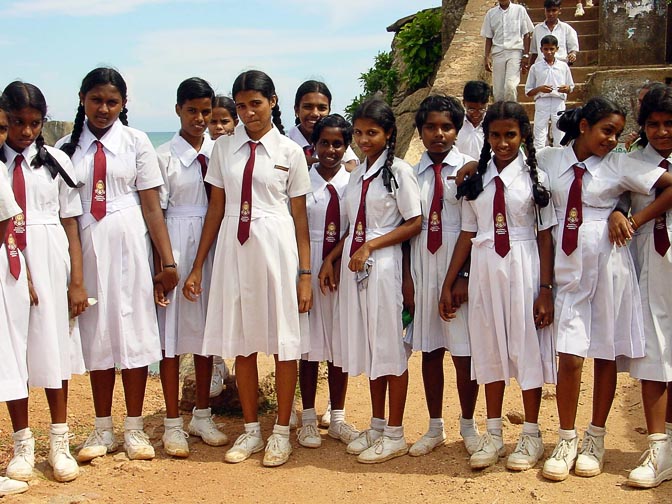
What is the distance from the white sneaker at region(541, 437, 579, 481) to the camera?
4.31 m

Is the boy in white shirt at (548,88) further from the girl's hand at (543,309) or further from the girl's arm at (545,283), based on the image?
the girl's hand at (543,309)

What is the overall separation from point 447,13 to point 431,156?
8724mm

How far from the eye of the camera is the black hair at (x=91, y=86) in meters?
4.68

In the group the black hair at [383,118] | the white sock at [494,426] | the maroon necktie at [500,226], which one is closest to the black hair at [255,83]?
the black hair at [383,118]

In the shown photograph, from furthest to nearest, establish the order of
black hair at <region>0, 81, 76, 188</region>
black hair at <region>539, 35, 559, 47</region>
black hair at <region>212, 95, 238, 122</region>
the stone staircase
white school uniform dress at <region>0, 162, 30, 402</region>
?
the stone staircase
black hair at <region>539, 35, 559, 47</region>
black hair at <region>212, 95, 238, 122</region>
black hair at <region>0, 81, 76, 188</region>
white school uniform dress at <region>0, 162, 30, 402</region>

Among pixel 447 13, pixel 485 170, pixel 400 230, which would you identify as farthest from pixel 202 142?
pixel 447 13

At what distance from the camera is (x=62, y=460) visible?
14.9ft

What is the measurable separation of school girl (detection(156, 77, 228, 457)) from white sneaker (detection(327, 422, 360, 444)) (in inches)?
35.6

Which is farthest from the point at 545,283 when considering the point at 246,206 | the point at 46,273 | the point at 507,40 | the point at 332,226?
the point at 507,40

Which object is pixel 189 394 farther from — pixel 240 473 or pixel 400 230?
pixel 400 230

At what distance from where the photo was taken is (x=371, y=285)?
184 inches

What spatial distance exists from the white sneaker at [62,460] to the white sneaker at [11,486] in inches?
8.0

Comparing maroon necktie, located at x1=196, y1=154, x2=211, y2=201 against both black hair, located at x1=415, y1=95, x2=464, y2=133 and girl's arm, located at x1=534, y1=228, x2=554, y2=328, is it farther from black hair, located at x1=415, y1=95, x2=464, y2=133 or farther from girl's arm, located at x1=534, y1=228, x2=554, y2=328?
girl's arm, located at x1=534, y1=228, x2=554, y2=328

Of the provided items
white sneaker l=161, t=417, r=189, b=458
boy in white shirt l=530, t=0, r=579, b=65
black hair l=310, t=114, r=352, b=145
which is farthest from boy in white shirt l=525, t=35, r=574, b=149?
white sneaker l=161, t=417, r=189, b=458
